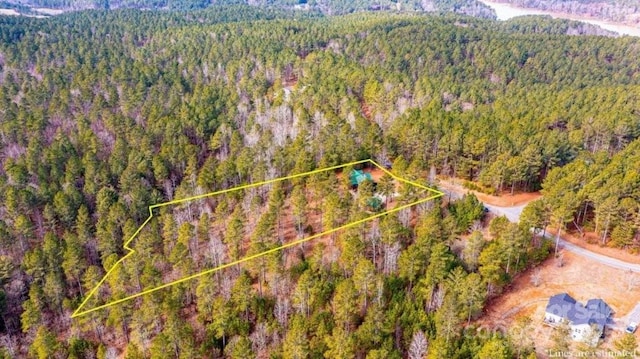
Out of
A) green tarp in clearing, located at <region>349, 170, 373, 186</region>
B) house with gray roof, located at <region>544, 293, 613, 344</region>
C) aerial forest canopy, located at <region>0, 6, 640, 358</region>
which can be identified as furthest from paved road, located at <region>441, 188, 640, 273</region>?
green tarp in clearing, located at <region>349, 170, 373, 186</region>

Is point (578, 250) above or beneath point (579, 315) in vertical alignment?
beneath

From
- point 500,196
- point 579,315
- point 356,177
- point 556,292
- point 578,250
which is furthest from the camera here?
point 500,196

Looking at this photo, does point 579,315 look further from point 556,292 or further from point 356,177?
point 356,177

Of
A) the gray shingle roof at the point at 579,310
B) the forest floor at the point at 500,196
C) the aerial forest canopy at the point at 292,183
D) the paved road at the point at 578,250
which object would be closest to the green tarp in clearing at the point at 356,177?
the aerial forest canopy at the point at 292,183

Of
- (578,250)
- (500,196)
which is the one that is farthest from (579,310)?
(500,196)

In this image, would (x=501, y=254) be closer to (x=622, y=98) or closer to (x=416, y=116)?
(x=416, y=116)
